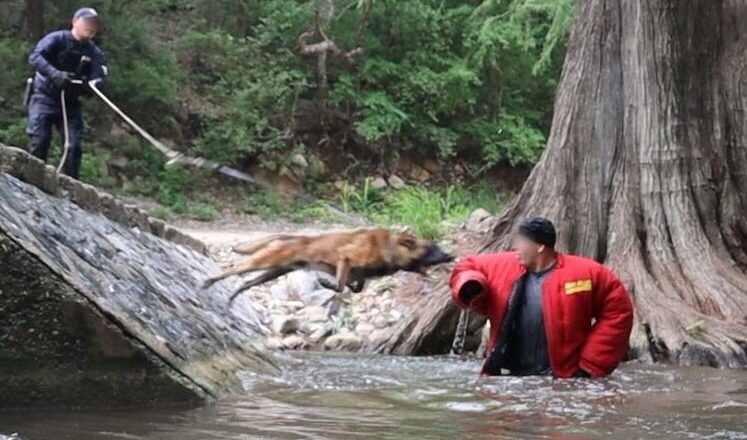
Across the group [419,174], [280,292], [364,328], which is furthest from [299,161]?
[364,328]

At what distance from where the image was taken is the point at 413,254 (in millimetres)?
6965

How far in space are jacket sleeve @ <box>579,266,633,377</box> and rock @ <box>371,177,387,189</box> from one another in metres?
15.4

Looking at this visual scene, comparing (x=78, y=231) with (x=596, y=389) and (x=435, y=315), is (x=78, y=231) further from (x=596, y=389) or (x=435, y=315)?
(x=435, y=315)

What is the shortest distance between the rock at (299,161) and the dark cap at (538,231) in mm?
15357

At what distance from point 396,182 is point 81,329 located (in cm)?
1834

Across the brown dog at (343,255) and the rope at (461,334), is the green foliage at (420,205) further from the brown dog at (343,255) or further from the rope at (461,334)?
the brown dog at (343,255)

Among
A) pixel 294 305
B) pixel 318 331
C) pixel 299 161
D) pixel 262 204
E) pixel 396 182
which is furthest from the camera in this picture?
pixel 396 182

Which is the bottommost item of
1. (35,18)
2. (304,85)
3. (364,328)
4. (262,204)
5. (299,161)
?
(364,328)

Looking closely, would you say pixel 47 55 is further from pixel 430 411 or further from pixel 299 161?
pixel 299 161

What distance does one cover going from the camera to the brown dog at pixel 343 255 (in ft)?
22.2

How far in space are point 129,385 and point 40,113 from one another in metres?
5.11

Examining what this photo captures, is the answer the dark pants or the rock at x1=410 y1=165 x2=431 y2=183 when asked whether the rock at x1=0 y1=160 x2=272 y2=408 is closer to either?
the dark pants

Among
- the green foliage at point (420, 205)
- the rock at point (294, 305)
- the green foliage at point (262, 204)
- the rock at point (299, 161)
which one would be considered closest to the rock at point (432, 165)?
the green foliage at point (420, 205)

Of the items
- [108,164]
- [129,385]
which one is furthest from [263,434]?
[108,164]
